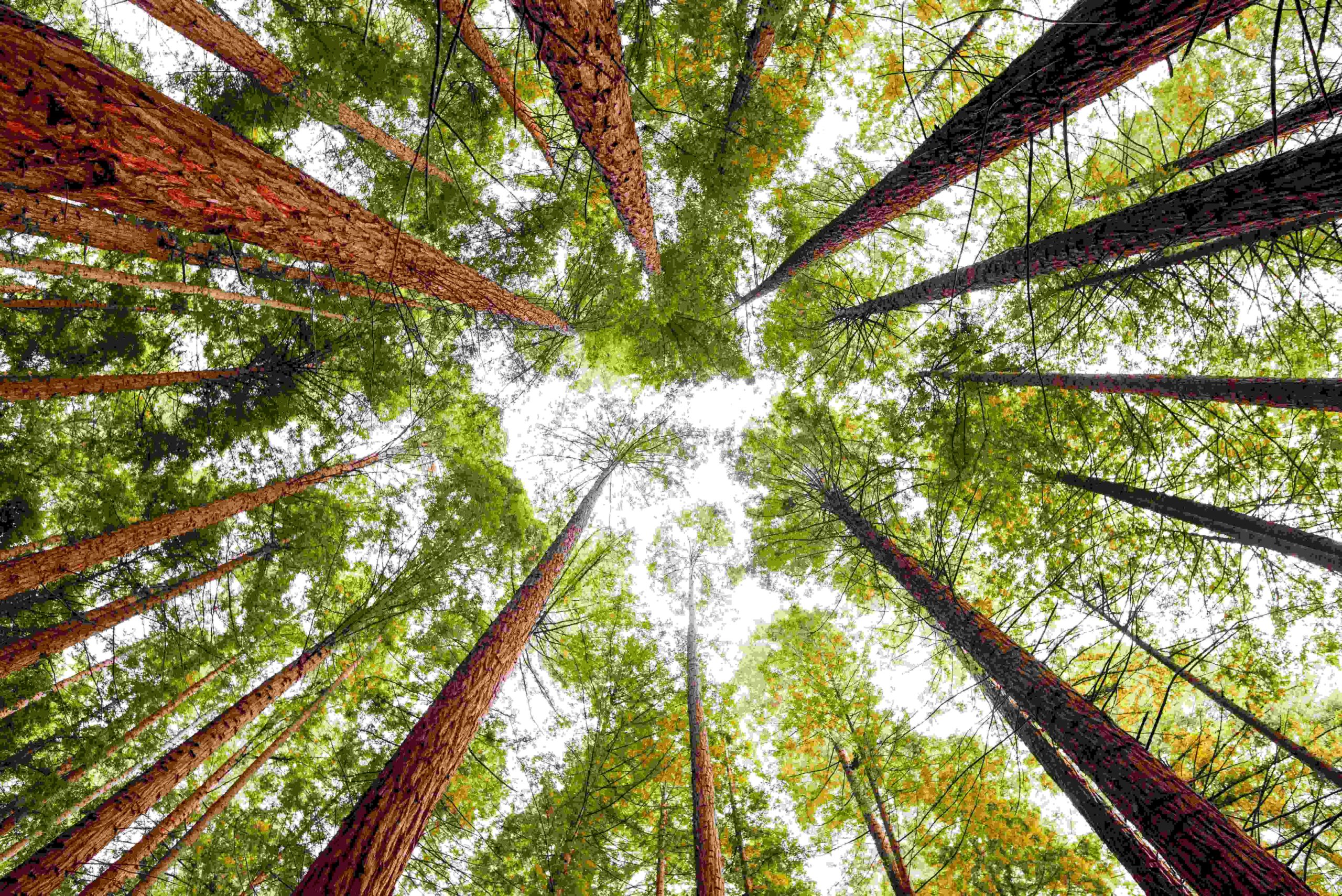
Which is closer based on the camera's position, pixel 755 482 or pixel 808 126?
pixel 808 126

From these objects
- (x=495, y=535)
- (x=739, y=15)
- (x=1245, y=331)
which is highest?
(x=739, y=15)

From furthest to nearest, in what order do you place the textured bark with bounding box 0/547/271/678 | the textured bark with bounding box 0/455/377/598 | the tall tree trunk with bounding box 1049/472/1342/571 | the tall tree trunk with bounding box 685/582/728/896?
the textured bark with bounding box 0/547/271/678, the textured bark with bounding box 0/455/377/598, the tall tree trunk with bounding box 685/582/728/896, the tall tree trunk with bounding box 1049/472/1342/571

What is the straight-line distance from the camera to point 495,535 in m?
7.02

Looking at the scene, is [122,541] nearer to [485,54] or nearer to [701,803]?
[485,54]

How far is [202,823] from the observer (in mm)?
5988

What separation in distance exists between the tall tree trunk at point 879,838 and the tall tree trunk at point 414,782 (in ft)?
16.7

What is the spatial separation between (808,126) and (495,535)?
290 inches

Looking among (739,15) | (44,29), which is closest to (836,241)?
(739,15)

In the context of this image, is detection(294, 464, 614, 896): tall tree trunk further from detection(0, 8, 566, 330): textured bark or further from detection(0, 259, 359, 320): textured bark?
detection(0, 259, 359, 320): textured bark

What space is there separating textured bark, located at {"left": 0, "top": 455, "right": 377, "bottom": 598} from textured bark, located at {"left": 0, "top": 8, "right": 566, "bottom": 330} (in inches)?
217

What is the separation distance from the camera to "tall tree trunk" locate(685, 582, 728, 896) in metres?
4.83

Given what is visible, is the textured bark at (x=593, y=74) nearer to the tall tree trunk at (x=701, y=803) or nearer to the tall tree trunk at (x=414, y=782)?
the tall tree trunk at (x=414, y=782)

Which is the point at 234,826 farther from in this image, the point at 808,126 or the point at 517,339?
the point at 808,126

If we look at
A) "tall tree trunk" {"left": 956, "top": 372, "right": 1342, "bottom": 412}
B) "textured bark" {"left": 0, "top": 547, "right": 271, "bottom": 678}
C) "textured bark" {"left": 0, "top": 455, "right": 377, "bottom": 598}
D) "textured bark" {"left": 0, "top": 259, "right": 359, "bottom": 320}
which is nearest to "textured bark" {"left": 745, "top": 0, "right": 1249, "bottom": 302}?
"tall tree trunk" {"left": 956, "top": 372, "right": 1342, "bottom": 412}
